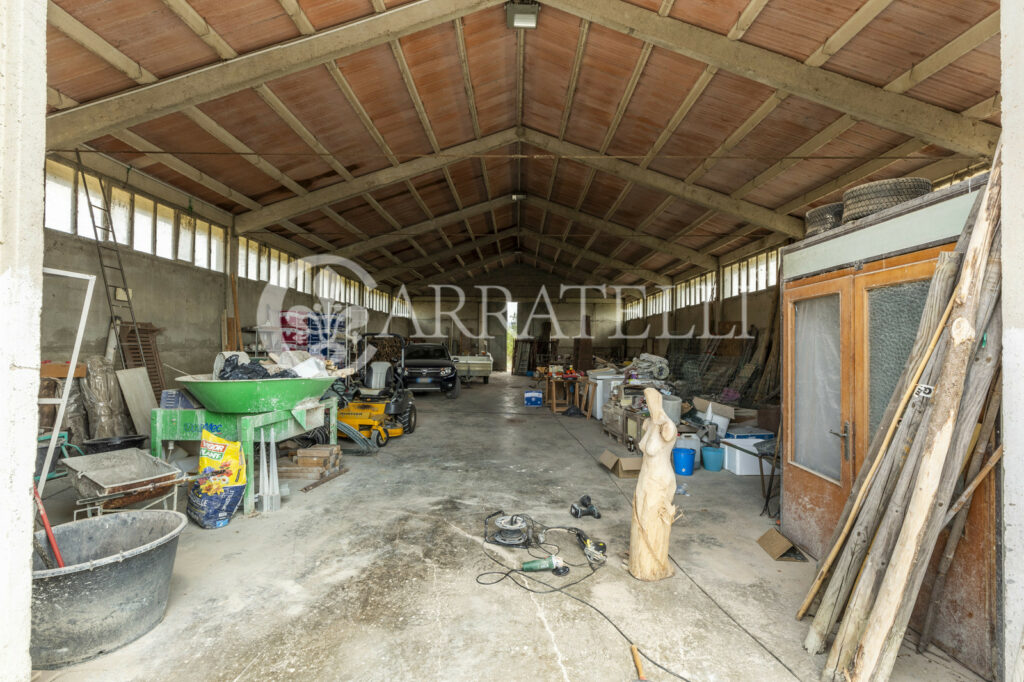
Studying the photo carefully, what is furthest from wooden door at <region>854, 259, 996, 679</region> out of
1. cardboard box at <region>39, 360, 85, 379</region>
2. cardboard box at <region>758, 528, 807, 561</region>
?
cardboard box at <region>39, 360, 85, 379</region>

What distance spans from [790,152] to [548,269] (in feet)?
56.4

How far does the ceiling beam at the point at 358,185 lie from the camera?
35.1ft

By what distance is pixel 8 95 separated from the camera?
175cm

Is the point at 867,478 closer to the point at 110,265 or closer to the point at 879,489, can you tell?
the point at 879,489

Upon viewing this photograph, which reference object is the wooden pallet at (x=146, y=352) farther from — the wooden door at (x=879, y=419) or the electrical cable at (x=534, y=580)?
the wooden door at (x=879, y=419)

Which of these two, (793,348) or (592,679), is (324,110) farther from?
(592,679)

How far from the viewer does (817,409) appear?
364 centimetres

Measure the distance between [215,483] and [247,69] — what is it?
518cm

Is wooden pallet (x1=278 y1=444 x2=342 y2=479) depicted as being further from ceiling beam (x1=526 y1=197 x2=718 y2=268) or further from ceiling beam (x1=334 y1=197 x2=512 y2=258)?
ceiling beam (x1=526 y1=197 x2=718 y2=268)

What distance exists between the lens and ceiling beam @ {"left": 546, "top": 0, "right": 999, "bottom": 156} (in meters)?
6.11

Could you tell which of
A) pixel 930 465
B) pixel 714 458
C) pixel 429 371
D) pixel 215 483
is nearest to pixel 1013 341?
pixel 930 465

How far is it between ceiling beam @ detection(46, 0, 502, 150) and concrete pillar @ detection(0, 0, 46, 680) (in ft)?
16.3

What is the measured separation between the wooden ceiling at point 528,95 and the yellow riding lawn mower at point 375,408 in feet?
13.6

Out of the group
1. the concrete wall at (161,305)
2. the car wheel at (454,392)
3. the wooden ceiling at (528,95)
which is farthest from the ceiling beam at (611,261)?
the concrete wall at (161,305)
